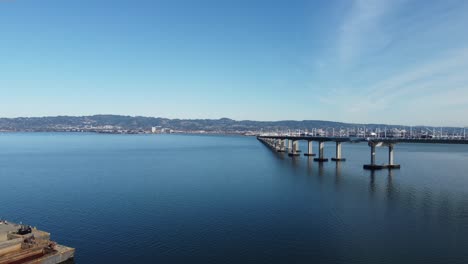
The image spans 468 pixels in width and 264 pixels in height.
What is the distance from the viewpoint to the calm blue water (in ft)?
91.0

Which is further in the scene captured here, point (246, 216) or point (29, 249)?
point (246, 216)

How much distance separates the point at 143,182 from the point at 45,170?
89.0ft

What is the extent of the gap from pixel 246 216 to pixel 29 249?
64.5 feet

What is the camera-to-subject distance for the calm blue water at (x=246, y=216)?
27734 millimetres

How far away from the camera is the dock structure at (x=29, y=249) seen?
2434cm

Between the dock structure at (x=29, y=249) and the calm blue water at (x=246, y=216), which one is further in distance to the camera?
the calm blue water at (x=246, y=216)

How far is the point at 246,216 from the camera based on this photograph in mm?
38188

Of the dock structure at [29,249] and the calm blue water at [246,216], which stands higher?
the dock structure at [29,249]

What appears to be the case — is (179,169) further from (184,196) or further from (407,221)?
(407,221)

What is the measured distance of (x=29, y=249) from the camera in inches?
987

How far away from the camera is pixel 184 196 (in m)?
48.3

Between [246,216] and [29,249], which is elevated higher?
[29,249]

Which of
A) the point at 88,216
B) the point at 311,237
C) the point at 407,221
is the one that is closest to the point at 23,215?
the point at 88,216

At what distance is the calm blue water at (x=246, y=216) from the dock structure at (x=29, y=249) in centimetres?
159
